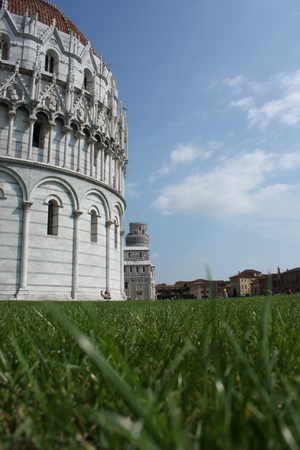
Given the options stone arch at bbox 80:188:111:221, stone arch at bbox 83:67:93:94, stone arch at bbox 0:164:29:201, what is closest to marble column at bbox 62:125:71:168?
stone arch at bbox 80:188:111:221

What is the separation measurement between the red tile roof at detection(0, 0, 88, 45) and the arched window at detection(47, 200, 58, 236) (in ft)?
38.0

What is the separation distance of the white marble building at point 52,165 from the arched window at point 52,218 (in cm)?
6

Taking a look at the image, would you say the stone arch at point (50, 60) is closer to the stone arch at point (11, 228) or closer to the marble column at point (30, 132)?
the marble column at point (30, 132)

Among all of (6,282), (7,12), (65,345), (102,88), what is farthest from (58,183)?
(65,345)

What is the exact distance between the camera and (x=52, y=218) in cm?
1947

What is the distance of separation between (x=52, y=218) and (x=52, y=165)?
2.96m

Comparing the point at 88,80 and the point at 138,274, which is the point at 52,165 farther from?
the point at 138,274

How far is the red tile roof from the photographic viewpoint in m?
21.3

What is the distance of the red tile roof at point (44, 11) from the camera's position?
21.3 metres

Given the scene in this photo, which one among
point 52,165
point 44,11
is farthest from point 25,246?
point 44,11

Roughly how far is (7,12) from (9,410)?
23.9 meters

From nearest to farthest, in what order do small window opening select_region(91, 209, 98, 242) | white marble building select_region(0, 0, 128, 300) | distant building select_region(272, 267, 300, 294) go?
white marble building select_region(0, 0, 128, 300) < small window opening select_region(91, 209, 98, 242) < distant building select_region(272, 267, 300, 294)

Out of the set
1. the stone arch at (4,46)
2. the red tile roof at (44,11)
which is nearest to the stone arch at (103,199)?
the stone arch at (4,46)

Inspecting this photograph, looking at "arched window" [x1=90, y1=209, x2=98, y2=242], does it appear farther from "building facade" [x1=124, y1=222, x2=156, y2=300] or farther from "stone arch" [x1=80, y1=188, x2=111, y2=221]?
"building facade" [x1=124, y1=222, x2=156, y2=300]
